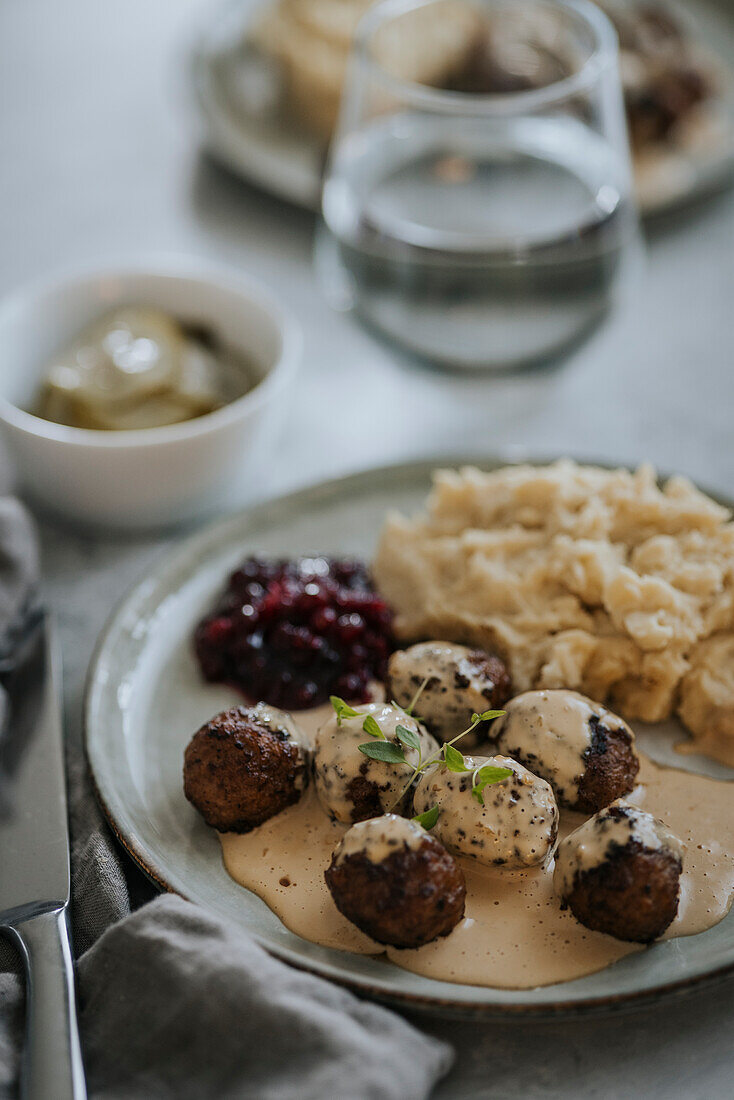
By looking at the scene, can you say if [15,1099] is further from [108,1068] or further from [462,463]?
[462,463]

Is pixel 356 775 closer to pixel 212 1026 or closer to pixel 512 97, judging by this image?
pixel 212 1026

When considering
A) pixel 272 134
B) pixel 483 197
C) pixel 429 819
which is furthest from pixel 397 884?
pixel 272 134

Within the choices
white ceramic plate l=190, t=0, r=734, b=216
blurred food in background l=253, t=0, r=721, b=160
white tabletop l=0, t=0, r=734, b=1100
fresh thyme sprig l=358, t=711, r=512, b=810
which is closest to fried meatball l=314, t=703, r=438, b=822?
fresh thyme sprig l=358, t=711, r=512, b=810

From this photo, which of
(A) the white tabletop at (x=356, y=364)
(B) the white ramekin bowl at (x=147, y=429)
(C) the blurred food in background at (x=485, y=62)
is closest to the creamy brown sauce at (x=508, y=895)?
(A) the white tabletop at (x=356, y=364)

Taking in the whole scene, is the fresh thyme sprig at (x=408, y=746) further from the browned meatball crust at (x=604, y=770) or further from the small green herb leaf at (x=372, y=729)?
the browned meatball crust at (x=604, y=770)

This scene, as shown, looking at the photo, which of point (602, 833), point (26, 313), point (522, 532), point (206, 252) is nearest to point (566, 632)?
point (522, 532)

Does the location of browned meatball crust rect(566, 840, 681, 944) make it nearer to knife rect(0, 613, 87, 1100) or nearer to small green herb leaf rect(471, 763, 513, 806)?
small green herb leaf rect(471, 763, 513, 806)
